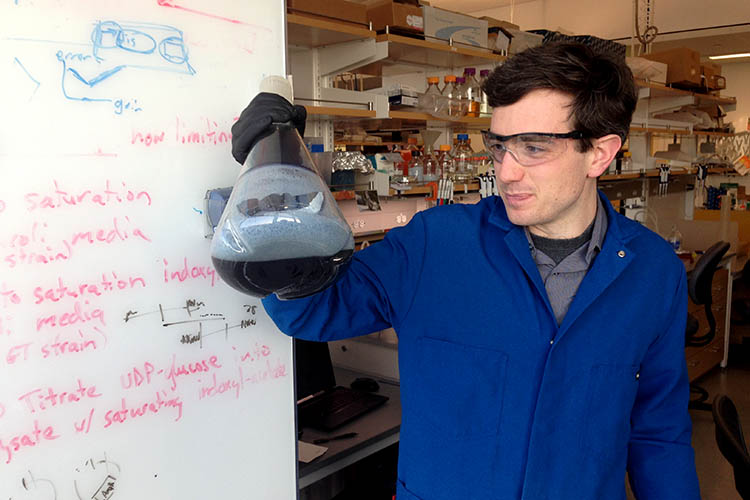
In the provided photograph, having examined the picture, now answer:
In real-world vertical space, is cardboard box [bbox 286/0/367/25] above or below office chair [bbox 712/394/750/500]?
above

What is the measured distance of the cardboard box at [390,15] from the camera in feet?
8.53

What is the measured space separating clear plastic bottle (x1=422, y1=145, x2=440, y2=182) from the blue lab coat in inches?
68.2

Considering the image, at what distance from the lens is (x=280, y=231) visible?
837mm

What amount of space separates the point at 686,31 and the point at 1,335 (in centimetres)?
665

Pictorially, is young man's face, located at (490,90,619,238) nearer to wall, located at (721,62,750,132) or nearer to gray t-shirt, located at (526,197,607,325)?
gray t-shirt, located at (526,197,607,325)

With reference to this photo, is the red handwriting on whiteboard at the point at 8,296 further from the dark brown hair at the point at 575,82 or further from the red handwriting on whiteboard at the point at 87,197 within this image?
the dark brown hair at the point at 575,82

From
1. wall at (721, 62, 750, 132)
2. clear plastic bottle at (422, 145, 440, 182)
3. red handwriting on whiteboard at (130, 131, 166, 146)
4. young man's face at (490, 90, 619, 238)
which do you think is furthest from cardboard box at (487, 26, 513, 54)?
wall at (721, 62, 750, 132)

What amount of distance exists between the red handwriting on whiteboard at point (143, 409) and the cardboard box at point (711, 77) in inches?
217

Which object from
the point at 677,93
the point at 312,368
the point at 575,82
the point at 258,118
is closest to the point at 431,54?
the point at 312,368

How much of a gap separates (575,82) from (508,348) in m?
0.52

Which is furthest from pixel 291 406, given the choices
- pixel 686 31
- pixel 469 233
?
pixel 686 31

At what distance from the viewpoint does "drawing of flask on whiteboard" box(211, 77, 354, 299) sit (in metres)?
0.84

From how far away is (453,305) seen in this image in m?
1.30

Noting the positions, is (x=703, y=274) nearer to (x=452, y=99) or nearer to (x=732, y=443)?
(x=452, y=99)
